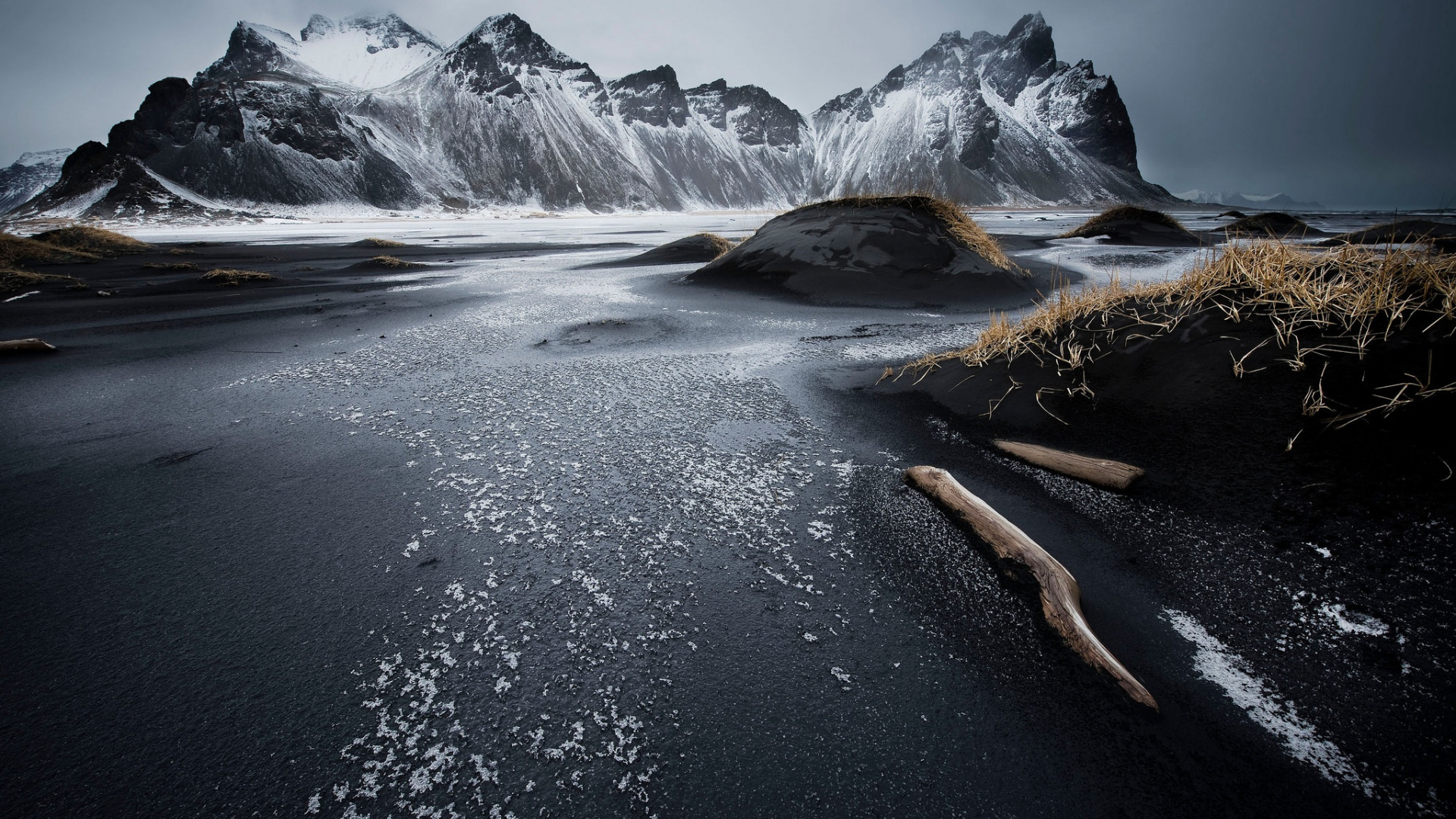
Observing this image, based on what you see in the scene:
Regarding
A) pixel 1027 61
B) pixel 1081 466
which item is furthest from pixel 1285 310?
pixel 1027 61

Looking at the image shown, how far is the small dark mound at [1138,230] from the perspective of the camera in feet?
51.2

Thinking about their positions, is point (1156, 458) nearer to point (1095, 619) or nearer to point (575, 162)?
point (1095, 619)

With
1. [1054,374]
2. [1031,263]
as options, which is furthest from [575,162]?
[1054,374]

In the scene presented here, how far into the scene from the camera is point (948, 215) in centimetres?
976

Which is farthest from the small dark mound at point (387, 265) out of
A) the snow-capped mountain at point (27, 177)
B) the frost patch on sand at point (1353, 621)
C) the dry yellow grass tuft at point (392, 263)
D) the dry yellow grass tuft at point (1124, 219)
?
the snow-capped mountain at point (27, 177)

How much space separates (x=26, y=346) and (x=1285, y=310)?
9.19 meters

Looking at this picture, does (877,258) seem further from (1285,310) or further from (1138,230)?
(1138,230)

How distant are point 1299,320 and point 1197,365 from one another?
0.41m

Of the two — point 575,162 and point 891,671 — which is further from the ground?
point 575,162

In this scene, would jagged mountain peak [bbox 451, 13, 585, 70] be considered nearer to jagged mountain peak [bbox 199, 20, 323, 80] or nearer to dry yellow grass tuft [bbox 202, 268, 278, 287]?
jagged mountain peak [bbox 199, 20, 323, 80]

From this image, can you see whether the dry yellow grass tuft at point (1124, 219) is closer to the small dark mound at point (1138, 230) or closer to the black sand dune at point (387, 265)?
the small dark mound at point (1138, 230)

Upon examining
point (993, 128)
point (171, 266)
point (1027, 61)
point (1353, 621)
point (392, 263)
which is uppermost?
point (1027, 61)

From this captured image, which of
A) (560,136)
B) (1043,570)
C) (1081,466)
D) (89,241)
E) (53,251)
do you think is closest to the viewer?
(1043,570)

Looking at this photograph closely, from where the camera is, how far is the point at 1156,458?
244cm
